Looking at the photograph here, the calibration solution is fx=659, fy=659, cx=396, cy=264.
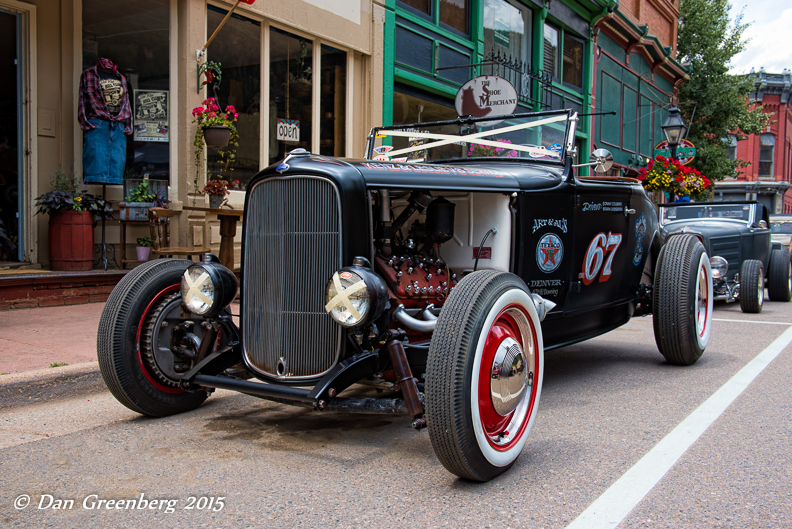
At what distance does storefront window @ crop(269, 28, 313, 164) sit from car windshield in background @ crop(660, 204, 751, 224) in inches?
236

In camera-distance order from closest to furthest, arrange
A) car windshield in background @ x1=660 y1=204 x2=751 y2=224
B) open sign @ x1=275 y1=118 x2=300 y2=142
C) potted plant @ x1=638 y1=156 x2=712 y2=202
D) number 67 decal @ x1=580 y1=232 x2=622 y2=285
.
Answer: number 67 decal @ x1=580 y1=232 x2=622 y2=285 < open sign @ x1=275 y1=118 x2=300 y2=142 < car windshield in background @ x1=660 y1=204 x2=751 y2=224 < potted plant @ x1=638 y1=156 x2=712 y2=202

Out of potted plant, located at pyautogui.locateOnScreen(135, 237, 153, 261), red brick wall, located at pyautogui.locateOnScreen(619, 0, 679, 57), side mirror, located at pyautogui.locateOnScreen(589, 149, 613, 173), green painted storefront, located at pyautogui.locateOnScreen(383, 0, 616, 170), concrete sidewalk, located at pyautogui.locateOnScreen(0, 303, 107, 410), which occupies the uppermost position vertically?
red brick wall, located at pyautogui.locateOnScreen(619, 0, 679, 57)

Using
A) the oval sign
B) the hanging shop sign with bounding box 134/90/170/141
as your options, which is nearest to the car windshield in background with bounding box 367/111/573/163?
the hanging shop sign with bounding box 134/90/170/141

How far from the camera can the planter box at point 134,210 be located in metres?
7.95

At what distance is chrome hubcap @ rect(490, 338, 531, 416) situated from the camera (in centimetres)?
283

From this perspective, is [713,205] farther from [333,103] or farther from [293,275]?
[293,275]

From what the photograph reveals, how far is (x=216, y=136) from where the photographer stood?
8.15 m

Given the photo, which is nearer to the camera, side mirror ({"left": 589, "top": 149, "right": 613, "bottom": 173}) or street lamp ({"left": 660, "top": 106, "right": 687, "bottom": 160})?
side mirror ({"left": 589, "top": 149, "right": 613, "bottom": 173})

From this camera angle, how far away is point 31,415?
3801 millimetres

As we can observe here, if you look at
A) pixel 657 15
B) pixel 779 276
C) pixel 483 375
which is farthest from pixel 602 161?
pixel 657 15

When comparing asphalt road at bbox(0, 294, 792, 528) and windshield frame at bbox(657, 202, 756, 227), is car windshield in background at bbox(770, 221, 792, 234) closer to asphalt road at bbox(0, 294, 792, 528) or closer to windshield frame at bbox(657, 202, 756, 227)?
windshield frame at bbox(657, 202, 756, 227)

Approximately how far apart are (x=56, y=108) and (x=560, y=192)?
641cm

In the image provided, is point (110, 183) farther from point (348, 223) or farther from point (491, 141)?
point (348, 223)

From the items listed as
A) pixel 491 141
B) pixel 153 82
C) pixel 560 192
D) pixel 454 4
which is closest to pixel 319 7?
pixel 153 82
